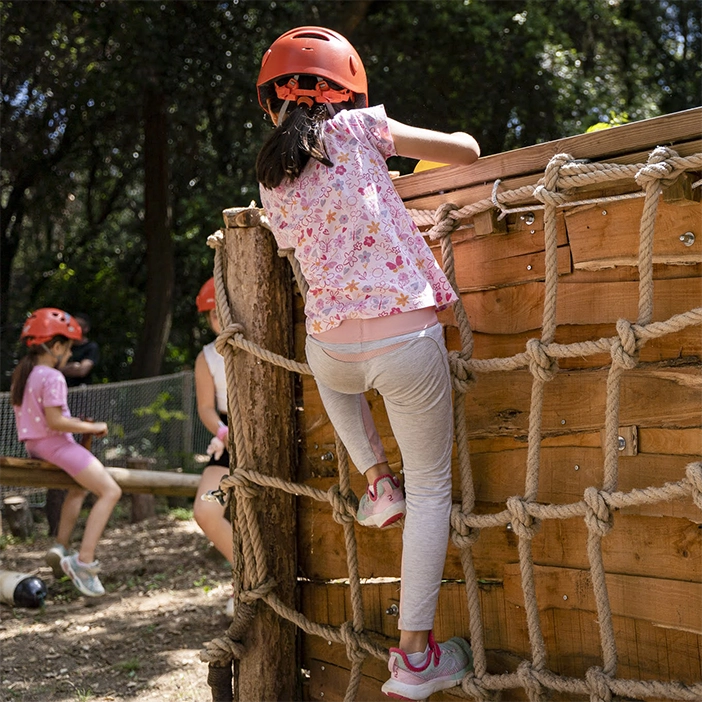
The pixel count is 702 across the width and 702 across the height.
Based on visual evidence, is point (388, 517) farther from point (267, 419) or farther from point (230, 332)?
point (230, 332)

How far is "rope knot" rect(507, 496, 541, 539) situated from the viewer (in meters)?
2.24

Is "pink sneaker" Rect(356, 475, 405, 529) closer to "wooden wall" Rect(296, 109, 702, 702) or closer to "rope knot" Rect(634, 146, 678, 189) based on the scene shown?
"wooden wall" Rect(296, 109, 702, 702)

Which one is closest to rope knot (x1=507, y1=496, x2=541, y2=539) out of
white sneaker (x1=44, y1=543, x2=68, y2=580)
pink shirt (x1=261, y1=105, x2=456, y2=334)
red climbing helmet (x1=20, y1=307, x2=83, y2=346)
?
pink shirt (x1=261, y1=105, x2=456, y2=334)

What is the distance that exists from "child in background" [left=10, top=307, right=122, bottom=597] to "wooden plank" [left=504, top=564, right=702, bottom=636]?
3550 millimetres

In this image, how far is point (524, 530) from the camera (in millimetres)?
2244

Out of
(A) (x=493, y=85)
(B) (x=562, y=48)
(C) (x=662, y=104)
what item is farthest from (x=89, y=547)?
(C) (x=662, y=104)

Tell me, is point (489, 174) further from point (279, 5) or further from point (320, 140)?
point (279, 5)

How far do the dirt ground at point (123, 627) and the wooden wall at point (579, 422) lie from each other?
4.88ft

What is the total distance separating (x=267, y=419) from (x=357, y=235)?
0.89 meters

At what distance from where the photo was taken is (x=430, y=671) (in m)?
2.32

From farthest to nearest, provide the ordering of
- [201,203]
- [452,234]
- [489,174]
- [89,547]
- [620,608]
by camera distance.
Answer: [201,203] → [89,547] → [452,234] → [489,174] → [620,608]

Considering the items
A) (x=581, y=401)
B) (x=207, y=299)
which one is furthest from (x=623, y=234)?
(x=207, y=299)

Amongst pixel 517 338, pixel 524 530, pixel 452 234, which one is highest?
pixel 452 234

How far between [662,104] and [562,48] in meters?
2.87
